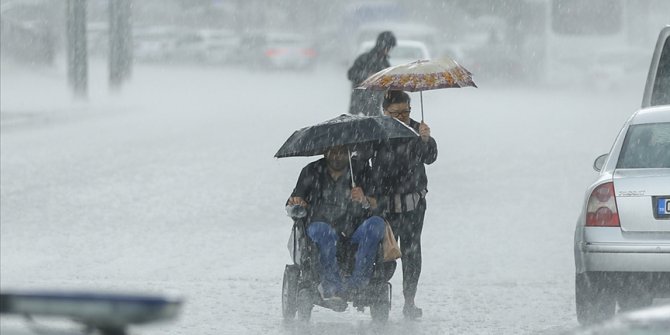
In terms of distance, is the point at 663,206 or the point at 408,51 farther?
the point at 408,51

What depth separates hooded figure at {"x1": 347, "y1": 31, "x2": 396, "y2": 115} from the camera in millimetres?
Answer: 14820

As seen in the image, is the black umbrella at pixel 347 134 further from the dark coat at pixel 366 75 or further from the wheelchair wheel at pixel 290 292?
the dark coat at pixel 366 75

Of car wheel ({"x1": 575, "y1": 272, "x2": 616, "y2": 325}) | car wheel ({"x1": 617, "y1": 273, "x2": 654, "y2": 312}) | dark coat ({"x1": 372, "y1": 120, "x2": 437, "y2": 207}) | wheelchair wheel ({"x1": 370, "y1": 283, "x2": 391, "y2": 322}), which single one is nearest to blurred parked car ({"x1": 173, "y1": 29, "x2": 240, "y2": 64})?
dark coat ({"x1": 372, "y1": 120, "x2": 437, "y2": 207})

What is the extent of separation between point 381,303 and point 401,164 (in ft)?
2.67

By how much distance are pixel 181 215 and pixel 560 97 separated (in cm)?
2408

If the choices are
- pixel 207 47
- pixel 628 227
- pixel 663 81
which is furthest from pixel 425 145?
pixel 207 47

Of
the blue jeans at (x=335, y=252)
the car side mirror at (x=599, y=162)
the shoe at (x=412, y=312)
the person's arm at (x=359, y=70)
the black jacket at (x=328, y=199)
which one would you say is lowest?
the shoe at (x=412, y=312)

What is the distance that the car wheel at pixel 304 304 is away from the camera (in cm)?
884

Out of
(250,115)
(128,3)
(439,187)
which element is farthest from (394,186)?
(128,3)

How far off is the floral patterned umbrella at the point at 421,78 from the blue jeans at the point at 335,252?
2.98 ft

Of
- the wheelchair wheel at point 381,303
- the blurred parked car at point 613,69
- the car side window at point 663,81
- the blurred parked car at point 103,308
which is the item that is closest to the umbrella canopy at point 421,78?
the wheelchair wheel at point 381,303

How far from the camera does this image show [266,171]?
18.6 metres

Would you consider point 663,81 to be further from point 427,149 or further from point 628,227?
point 628,227

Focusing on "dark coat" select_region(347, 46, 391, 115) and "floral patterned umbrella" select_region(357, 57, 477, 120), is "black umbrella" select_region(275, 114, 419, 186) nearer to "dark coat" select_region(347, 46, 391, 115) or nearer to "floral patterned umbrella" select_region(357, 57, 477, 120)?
"floral patterned umbrella" select_region(357, 57, 477, 120)
